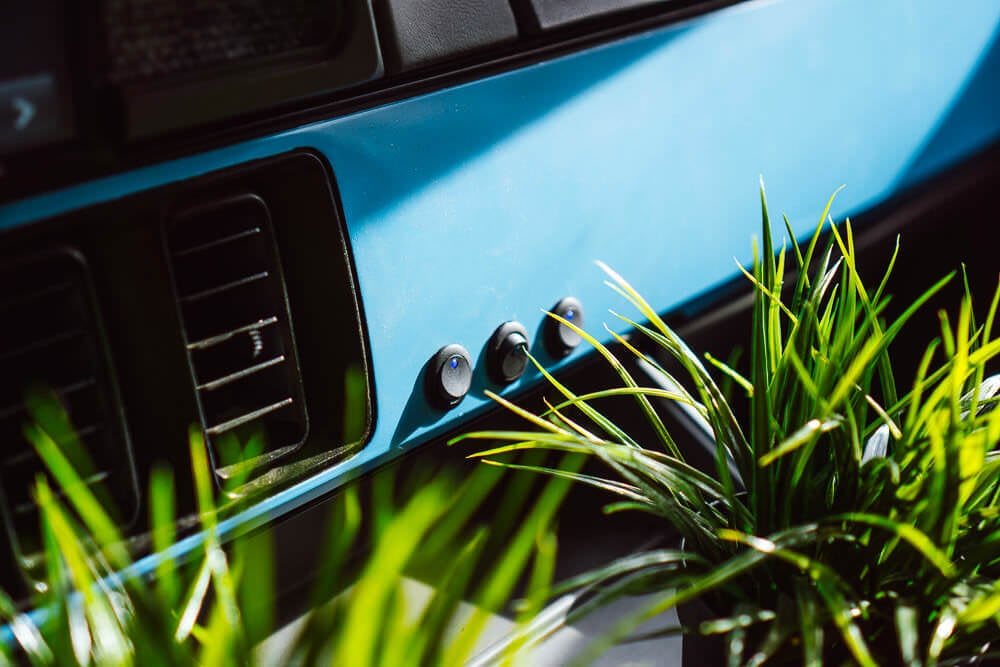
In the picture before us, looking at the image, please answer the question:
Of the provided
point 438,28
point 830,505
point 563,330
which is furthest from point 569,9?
point 830,505

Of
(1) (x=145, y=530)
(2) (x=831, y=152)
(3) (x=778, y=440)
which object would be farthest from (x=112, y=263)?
(2) (x=831, y=152)

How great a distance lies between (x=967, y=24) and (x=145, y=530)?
0.98 meters

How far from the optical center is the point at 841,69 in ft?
2.90

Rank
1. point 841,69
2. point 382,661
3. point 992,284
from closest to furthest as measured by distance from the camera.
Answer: point 382,661 → point 841,69 → point 992,284

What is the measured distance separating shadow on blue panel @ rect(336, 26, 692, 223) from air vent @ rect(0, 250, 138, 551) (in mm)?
188

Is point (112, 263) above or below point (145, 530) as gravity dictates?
above

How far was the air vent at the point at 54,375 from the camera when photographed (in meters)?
0.48

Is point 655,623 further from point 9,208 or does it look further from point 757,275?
point 9,208

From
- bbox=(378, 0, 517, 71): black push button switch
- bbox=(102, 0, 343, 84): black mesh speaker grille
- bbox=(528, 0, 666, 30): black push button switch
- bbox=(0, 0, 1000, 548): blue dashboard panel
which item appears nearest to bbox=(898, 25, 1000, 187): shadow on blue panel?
bbox=(0, 0, 1000, 548): blue dashboard panel

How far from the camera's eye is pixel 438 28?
0.62 m

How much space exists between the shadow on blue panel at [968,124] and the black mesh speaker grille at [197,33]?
28.6 inches

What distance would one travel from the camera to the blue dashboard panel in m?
0.63

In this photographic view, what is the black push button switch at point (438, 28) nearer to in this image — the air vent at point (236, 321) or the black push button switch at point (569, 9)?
the black push button switch at point (569, 9)

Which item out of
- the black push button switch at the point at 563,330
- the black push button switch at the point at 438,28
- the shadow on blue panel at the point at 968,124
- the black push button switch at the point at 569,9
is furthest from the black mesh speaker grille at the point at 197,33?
the shadow on blue panel at the point at 968,124
